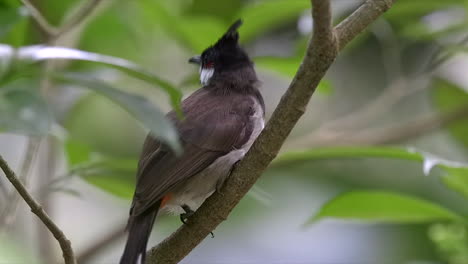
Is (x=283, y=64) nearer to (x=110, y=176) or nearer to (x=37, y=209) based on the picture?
(x=110, y=176)

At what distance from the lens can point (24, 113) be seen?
4.44ft

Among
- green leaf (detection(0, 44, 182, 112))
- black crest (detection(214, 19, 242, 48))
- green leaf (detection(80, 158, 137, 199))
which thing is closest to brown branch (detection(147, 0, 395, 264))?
green leaf (detection(0, 44, 182, 112))

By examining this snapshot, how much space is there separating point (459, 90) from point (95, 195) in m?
1.94

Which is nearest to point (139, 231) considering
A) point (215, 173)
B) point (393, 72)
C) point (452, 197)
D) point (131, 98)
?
point (215, 173)

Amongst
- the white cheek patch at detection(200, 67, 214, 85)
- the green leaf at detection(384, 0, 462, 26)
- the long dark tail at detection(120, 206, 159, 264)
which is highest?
the green leaf at detection(384, 0, 462, 26)

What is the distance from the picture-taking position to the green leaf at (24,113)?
1326 millimetres

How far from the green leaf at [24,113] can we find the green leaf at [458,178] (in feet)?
3.68

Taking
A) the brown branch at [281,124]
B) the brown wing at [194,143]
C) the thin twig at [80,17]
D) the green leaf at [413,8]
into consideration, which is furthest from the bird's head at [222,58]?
the brown branch at [281,124]

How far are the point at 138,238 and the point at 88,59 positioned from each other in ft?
1.84

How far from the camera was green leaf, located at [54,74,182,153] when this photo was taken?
1.28m

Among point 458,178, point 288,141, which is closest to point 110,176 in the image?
point 458,178

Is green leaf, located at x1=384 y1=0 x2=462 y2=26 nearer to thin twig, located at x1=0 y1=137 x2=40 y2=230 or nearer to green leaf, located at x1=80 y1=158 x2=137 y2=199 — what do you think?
green leaf, located at x1=80 y1=158 x2=137 y2=199

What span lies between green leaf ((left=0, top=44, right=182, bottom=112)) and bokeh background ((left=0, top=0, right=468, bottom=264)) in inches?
3.0

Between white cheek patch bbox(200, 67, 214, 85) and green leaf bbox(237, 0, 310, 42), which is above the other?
green leaf bbox(237, 0, 310, 42)
